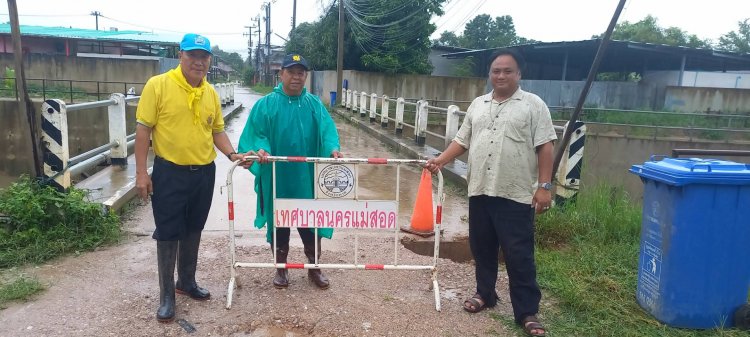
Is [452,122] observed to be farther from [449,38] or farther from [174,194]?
[449,38]

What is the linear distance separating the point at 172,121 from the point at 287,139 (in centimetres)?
81

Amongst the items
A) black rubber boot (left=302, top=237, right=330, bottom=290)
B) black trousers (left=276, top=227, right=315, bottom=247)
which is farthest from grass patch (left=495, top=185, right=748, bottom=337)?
black trousers (left=276, top=227, right=315, bottom=247)

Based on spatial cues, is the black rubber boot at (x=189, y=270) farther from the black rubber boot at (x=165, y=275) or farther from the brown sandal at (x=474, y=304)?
the brown sandal at (x=474, y=304)

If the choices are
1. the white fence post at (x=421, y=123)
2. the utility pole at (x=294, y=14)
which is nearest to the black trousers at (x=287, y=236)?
the white fence post at (x=421, y=123)

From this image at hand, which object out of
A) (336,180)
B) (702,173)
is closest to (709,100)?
(702,173)

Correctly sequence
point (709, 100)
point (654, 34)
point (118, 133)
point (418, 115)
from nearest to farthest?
point (118, 133) → point (418, 115) → point (709, 100) → point (654, 34)

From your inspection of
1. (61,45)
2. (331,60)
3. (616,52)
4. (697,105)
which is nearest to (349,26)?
(331,60)

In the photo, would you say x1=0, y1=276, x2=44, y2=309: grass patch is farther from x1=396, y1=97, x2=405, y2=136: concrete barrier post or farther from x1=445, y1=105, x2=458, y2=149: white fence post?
x1=396, y1=97, x2=405, y2=136: concrete barrier post

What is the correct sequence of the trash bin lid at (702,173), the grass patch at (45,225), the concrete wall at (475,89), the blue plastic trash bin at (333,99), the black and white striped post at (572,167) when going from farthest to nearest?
1. the blue plastic trash bin at (333,99)
2. the concrete wall at (475,89)
3. the black and white striped post at (572,167)
4. the grass patch at (45,225)
5. the trash bin lid at (702,173)

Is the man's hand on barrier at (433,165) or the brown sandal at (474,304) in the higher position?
the man's hand on barrier at (433,165)

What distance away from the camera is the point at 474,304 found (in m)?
3.36

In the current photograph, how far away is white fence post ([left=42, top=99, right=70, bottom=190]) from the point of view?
15.3 ft

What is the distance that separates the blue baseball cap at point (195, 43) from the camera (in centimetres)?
303

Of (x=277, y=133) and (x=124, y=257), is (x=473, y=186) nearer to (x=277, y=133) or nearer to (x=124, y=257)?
(x=277, y=133)
